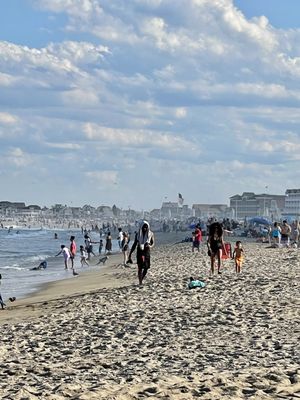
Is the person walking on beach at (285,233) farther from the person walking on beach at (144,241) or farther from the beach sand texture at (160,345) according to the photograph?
the beach sand texture at (160,345)

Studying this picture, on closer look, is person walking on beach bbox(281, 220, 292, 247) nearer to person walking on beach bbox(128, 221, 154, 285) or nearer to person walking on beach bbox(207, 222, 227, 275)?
person walking on beach bbox(207, 222, 227, 275)

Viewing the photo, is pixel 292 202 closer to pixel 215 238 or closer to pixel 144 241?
pixel 215 238

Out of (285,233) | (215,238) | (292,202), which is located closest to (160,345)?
(215,238)

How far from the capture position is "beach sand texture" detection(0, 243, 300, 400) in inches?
272

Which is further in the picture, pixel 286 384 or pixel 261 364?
pixel 261 364

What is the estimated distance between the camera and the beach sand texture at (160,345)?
6.92 meters

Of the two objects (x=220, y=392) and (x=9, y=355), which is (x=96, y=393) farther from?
(x=9, y=355)

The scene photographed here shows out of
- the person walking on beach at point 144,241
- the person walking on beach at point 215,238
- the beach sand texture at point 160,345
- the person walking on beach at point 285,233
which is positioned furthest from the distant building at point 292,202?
the beach sand texture at point 160,345

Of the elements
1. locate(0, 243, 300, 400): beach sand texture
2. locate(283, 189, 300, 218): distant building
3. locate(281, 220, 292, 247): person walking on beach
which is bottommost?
locate(0, 243, 300, 400): beach sand texture

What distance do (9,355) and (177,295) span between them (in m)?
5.66

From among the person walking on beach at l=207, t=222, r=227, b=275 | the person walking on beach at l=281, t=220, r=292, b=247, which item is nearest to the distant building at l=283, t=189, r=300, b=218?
the person walking on beach at l=281, t=220, r=292, b=247

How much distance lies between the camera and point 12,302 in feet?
59.5

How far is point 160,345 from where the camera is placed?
9.29 meters

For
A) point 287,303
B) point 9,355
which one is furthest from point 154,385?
point 287,303
